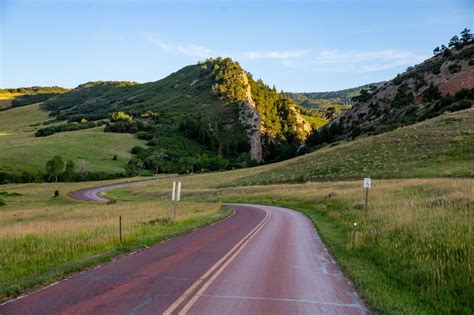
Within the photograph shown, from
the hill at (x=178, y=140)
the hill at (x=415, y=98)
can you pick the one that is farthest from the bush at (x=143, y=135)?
the hill at (x=415, y=98)

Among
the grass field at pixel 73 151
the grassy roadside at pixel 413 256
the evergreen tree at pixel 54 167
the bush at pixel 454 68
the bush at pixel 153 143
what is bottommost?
the grassy roadside at pixel 413 256

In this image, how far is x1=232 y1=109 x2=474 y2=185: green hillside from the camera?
50219 mm

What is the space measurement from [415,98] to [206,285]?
339ft

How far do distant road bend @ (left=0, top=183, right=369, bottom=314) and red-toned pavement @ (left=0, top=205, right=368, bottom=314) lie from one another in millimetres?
16

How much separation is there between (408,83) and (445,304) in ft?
367

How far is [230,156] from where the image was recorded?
156 metres

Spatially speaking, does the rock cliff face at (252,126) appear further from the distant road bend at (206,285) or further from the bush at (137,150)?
the distant road bend at (206,285)

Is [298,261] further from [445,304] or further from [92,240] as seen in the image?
[92,240]

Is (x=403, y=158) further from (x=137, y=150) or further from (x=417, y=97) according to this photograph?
(x=137, y=150)

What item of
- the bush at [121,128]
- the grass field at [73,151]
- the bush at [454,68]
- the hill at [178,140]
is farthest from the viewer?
the bush at [121,128]

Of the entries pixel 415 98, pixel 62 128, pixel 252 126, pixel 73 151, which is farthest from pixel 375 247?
pixel 62 128

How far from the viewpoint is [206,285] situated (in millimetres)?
9773

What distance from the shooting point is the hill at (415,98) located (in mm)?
89438

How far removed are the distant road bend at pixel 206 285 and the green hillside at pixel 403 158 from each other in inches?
1327
